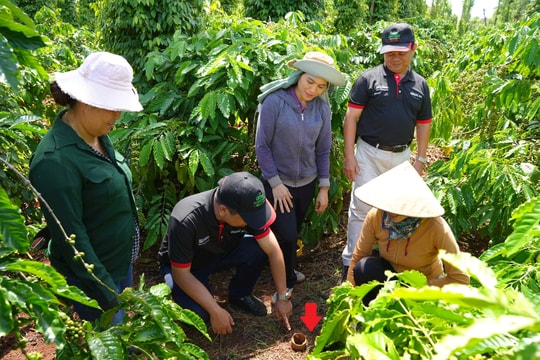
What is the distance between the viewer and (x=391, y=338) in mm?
1039

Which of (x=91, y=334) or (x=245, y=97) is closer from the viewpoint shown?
(x=91, y=334)

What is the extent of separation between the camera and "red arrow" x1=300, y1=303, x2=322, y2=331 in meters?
2.63

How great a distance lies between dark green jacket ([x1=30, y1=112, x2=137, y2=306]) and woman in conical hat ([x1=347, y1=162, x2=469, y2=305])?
1.09 metres

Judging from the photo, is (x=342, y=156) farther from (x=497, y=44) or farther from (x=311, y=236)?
(x=497, y=44)

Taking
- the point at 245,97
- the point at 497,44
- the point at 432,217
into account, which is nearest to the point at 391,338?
the point at 432,217

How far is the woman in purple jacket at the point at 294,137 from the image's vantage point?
2.58 meters

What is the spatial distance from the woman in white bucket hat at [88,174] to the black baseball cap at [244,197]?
465mm

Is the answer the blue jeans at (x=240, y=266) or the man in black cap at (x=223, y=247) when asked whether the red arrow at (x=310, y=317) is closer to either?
the man in black cap at (x=223, y=247)

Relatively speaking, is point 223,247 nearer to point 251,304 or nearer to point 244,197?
point 251,304

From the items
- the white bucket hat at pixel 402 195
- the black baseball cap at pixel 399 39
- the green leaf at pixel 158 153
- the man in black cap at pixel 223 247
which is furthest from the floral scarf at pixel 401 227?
the green leaf at pixel 158 153

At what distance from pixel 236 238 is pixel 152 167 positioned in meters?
0.88

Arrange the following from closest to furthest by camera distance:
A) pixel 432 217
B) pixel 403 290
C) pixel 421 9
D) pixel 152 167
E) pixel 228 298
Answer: pixel 403 290 → pixel 432 217 → pixel 228 298 → pixel 152 167 → pixel 421 9

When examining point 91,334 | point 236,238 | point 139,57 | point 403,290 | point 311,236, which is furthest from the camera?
point 139,57

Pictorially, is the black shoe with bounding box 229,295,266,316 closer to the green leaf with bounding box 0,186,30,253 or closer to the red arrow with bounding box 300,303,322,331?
the red arrow with bounding box 300,303,322,331
